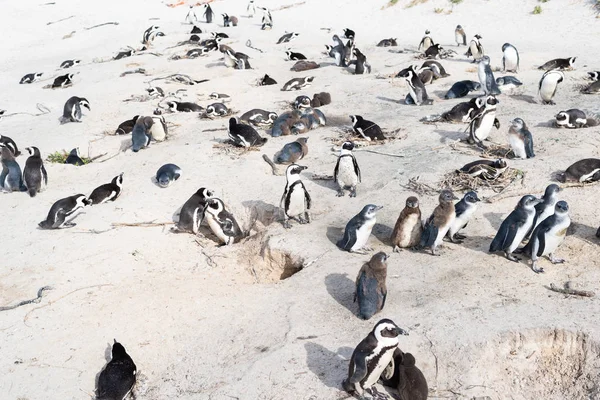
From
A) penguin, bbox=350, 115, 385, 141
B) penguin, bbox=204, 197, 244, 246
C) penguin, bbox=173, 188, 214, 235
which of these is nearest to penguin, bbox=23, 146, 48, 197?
penguin, bbox=173, 188, 214, 235

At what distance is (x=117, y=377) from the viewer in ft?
14.4

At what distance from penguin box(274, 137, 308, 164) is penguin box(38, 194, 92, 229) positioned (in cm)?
278

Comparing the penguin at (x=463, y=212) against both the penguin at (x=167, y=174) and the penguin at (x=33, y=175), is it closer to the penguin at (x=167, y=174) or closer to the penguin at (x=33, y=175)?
the penguin at (x=167, y=174)

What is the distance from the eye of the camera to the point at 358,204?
271 inches

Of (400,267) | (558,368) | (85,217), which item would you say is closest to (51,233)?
(85,217)

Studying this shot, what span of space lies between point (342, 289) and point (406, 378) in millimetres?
1455

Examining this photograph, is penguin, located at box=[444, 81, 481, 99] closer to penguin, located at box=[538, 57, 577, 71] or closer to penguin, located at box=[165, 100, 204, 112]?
penguin, located at box=[538, 57, 577, 71]

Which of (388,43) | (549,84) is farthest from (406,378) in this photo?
(388,43)

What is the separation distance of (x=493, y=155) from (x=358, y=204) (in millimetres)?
2158

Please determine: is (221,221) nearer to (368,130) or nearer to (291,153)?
(291,153)

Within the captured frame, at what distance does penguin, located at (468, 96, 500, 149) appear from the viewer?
7.89 meters

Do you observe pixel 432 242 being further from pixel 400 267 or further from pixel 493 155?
pixel 493 155

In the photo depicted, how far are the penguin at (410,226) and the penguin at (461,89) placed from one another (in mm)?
5655

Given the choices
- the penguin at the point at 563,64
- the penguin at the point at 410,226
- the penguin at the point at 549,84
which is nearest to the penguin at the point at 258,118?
the penguin at the point at 549,84
